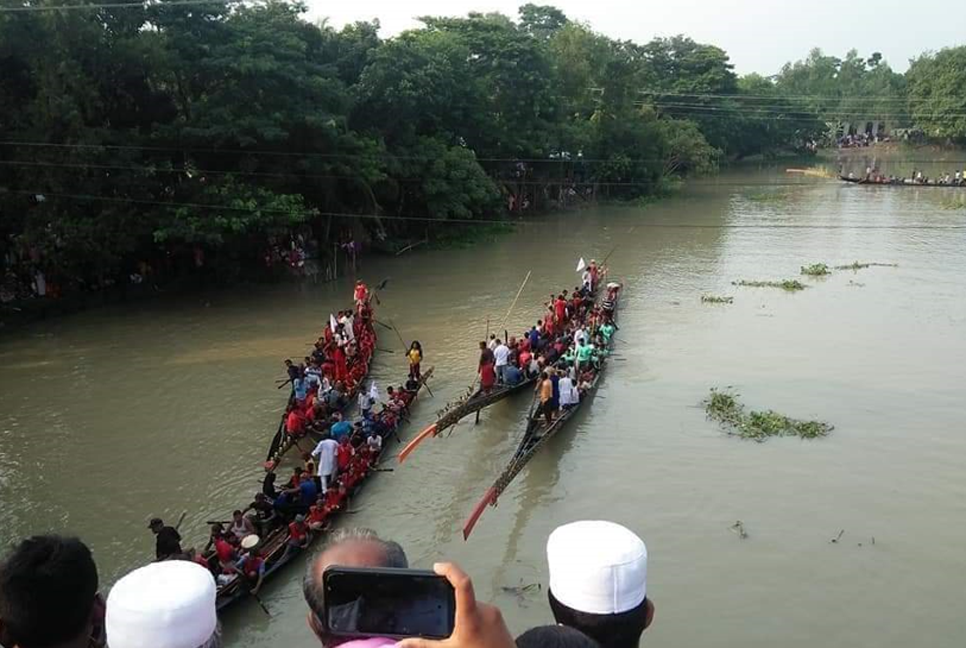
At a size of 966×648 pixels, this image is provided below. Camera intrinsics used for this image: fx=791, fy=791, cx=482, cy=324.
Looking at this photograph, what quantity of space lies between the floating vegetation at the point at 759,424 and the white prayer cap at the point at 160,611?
11.6 metres

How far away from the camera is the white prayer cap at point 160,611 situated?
213 cm

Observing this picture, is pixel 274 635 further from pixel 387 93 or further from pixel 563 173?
pixel 563 173

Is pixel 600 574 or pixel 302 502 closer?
pixel 600 574

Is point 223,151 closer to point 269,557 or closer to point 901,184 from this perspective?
point 269,557

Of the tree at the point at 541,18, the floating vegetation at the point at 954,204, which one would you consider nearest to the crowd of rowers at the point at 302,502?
the floating vegetation at the point at 954,204

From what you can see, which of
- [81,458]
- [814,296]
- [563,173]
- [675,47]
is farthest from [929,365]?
[675,47]

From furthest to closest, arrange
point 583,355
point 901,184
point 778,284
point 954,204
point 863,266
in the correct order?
1. point 901,184
2. point 954,204
3. point 863,266
4. point 778,284
5. point 583,355

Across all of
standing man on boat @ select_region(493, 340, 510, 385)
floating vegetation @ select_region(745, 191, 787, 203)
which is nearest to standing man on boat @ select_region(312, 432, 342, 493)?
standing man on boat @ select_region(493, 340, 510, 385)

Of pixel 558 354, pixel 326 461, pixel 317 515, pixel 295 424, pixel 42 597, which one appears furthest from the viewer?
pixel 558 354

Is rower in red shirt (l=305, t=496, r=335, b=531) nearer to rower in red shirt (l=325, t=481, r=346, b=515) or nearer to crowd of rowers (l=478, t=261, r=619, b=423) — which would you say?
rower in red shirt (l=325, t=481, r=346, b=515)

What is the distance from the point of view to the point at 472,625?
1.55 m

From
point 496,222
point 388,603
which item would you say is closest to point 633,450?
point 388,603

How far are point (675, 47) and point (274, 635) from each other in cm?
6508

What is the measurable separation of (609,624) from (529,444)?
28.4 feet
